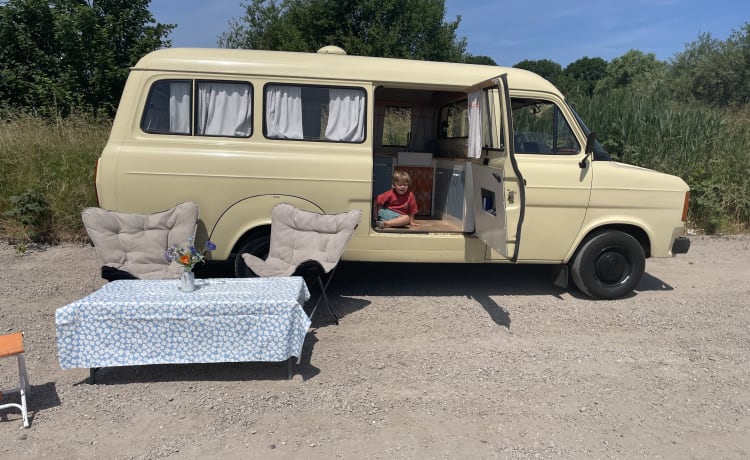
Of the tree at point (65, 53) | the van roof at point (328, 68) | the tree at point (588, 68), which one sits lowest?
the van roof at point (328, 68)

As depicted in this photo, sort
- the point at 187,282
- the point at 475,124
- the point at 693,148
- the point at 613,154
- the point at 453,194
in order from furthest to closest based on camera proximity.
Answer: the point at 613,154, the point at 693,148, the point at 453,194, the point at 475,124, the point at 187,282

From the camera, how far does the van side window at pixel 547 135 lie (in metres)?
5.55

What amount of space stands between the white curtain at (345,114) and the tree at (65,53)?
35.7 ft

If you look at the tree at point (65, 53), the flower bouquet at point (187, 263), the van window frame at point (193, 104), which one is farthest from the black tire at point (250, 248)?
the tree at point (65, 53)

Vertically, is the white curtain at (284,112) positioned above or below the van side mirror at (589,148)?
above

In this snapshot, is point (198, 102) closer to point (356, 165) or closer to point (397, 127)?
point (356, 165)

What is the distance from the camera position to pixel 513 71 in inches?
223

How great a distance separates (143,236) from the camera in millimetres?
4922

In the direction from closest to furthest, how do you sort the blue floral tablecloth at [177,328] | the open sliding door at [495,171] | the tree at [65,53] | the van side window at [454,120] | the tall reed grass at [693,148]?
the blue floral tablecloth at [177,328] < the open sliding door at [495,171] < the van side window at [454,120] < the tall reed grass at [693,148] < the tree at [65,53]

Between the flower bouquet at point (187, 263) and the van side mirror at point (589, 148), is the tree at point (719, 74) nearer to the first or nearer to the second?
the van side mirror at point (589, 148)

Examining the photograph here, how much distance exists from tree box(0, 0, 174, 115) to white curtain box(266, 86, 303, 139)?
34.8 feet

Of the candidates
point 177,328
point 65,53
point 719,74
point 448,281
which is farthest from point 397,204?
point 719,74

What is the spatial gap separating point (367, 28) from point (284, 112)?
15.8 meters

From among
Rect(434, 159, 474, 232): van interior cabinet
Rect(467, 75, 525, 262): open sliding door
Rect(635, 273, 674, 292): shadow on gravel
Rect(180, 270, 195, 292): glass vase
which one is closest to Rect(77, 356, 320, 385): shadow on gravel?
Rect(180, 270, 195, 292): glass vase
